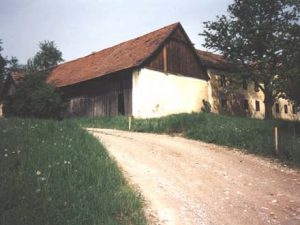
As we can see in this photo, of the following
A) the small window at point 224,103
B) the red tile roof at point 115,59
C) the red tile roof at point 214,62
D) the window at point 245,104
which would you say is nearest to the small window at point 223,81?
the red tile roof at point 214,62

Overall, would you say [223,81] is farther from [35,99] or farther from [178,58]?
[35,99]

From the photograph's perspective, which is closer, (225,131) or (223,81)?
(225,131)

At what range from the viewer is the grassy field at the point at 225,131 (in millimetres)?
17141

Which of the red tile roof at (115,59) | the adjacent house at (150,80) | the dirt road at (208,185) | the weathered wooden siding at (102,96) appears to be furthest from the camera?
the red tile roof at (115,59)

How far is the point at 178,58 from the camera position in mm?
35062

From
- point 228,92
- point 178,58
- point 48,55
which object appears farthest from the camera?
point 48,55

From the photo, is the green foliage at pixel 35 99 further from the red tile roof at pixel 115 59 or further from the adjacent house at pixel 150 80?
the red tile roof at pixel 115 59

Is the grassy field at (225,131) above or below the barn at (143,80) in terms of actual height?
below

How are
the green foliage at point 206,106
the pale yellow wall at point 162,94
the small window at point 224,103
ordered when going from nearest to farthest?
the pale yellow wall at point 162,94, the green foliage at point 206,106, the small window at point 224,103

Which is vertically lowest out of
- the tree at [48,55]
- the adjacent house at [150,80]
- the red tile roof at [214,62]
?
the adjacent house at [150,80]

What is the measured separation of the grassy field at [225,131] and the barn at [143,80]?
9.63ft

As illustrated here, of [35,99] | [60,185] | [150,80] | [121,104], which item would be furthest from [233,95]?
[60,185]

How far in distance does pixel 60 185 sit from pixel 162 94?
24575 mm

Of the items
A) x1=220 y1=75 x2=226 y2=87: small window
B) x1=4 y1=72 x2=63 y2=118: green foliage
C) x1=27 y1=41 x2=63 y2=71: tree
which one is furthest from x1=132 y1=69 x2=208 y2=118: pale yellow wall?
x1=27 y1=41 x2=63 y2=71: tree
